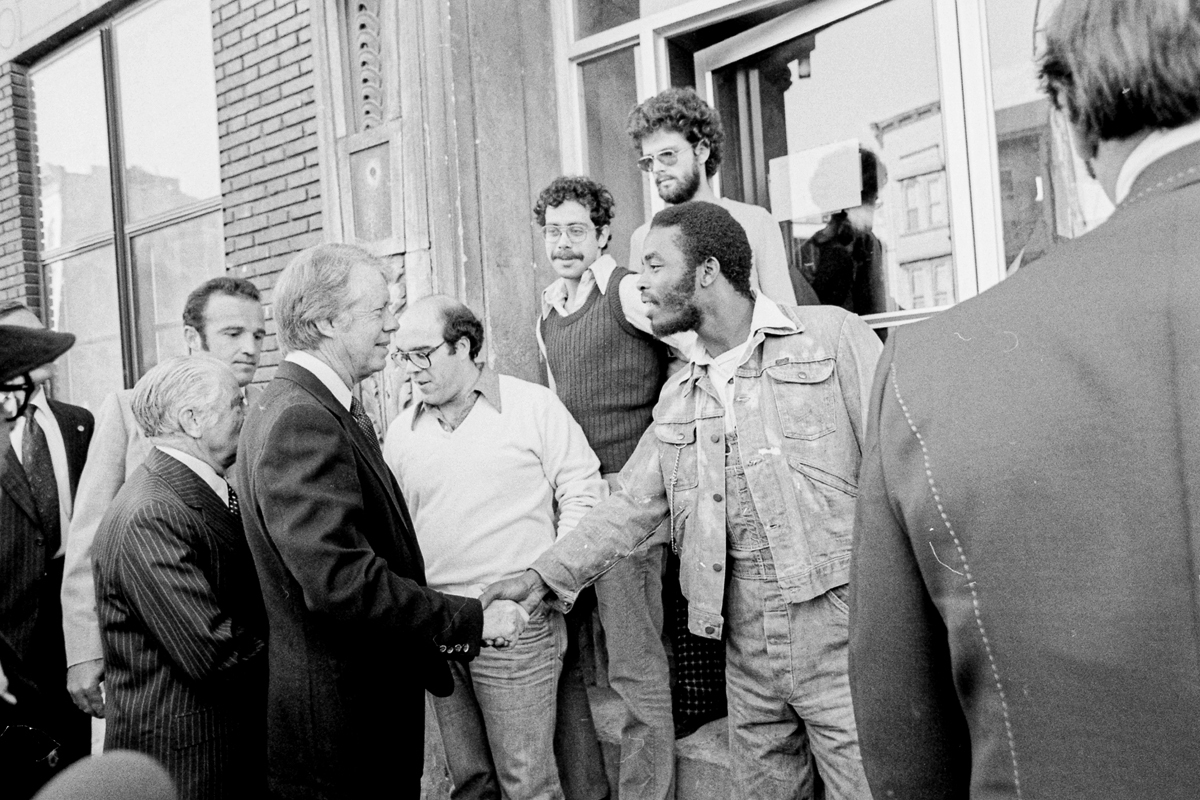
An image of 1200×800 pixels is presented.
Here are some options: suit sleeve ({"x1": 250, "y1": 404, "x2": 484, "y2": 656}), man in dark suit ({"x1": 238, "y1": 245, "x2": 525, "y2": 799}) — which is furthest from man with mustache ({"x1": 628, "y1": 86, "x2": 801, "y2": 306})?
suit sleeve ({"x1": 250, "y1": 404, "x2": 484, "y2": 656})

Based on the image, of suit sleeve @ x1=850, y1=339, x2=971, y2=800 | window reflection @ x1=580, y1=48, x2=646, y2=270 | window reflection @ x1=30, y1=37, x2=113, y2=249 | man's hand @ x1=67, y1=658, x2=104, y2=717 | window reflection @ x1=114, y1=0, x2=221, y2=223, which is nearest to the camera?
suit sleeve @ x1=850, y1=339, x2=971, y2=800

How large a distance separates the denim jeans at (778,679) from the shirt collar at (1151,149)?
1.91 metres

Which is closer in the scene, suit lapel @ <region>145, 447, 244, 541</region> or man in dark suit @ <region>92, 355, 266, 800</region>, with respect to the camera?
man in dark suit @ <region>92, 355, 266, 800</region>

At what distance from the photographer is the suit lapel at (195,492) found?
2879mm

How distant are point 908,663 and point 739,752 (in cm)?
198

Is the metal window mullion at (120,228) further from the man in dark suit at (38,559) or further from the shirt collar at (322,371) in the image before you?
the shirt collar at (322,371)

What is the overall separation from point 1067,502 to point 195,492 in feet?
8.21

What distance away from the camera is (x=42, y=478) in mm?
4113

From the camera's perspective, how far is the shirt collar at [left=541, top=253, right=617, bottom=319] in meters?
3.96

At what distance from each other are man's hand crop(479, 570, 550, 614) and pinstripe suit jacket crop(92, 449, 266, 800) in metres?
0.77

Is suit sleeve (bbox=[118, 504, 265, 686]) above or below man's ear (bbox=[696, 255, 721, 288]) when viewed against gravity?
below

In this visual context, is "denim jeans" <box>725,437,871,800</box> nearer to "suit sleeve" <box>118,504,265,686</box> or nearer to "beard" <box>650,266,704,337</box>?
"beard" <box>650,266,704,337</box>

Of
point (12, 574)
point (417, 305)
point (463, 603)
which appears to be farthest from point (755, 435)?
point (12, 574)

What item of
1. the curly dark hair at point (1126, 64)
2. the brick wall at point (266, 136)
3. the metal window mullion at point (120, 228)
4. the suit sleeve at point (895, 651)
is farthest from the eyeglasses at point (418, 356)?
the metal window mullion at point (120, 228)
